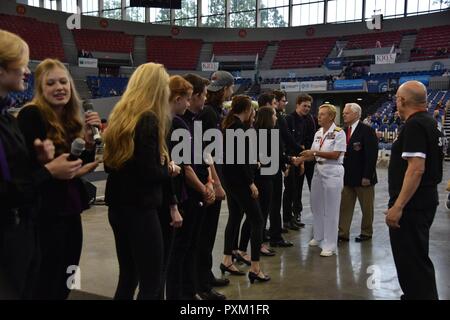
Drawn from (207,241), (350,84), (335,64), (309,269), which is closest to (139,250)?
(207,241)

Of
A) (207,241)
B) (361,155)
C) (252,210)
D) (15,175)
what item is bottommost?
(207,241)

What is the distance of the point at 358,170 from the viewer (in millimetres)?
4789

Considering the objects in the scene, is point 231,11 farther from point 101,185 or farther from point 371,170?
point 371,170

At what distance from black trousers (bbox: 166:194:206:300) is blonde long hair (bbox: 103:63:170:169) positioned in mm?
630

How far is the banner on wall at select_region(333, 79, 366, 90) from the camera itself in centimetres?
2091

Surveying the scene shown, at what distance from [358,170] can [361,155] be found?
0.56ft

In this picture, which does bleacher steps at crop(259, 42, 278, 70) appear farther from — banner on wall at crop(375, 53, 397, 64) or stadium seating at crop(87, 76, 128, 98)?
stadium seating at crop(87, 76, 128, 98)

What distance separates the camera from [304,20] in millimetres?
28562

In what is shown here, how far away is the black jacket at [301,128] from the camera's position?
5051 millimetres

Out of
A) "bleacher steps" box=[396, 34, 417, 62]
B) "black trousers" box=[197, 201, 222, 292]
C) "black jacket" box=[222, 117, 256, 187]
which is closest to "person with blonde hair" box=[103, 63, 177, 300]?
"black trousers" box=[197, 201, 222, 292]

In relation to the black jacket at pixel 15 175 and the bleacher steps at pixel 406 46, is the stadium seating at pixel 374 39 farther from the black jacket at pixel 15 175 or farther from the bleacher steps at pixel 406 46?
the black jacket at pixel 15 175

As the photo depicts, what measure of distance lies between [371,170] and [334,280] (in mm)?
1717

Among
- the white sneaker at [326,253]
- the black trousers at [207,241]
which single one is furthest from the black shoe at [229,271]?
the white sneaker at [326,253]

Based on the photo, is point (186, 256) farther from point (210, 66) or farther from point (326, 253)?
point (210, 66)
